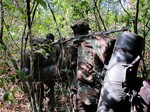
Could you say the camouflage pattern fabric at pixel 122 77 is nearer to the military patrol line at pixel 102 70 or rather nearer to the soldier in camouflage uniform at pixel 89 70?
the military patrol line at pixel 102 70

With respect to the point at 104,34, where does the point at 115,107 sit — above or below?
below

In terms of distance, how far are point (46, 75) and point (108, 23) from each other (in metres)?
4.03

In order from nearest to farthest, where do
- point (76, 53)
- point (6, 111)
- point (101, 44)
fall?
point (101, 44), point (76, 53), point (6, 111)

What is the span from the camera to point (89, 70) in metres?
3.04

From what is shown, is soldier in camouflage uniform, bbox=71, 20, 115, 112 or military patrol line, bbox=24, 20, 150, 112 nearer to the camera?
military patrol line, bbox=24, 20, 150, 112

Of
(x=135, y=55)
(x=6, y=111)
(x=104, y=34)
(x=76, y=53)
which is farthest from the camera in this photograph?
(x=6, y=111)

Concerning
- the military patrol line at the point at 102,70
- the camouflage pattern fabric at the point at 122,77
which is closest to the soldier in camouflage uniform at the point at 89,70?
the military patrol line at the point at 102,70

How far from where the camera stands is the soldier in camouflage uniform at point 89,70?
2855mm

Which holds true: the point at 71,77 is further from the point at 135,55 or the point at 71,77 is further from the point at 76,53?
the point at 135,55

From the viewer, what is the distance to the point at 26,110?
6.30m

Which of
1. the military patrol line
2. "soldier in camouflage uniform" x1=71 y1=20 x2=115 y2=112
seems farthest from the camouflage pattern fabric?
"soldier in camouflage uniform" x1=71 y1=20 x2=115 y2=112

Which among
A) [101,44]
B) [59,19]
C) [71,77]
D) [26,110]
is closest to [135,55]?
[101,44]

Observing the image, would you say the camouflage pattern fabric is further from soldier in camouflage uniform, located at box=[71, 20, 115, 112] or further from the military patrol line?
soldier in camouflage uniform, located at box=[71, 20, 115, 112]

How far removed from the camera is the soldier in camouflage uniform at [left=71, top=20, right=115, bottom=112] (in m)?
2.86
